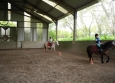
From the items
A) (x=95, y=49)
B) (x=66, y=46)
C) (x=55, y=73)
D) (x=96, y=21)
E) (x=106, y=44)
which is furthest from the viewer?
(x=96, y=21)

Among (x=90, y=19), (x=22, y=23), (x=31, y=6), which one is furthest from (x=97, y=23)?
(x=22, y=23)

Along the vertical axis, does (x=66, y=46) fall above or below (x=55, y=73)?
above

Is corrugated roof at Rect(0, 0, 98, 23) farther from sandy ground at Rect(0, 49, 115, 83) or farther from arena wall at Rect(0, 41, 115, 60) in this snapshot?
sandy ground at Rect(0, 49, 115, 83)

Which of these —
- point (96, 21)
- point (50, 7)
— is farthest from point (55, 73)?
point (96, 21)

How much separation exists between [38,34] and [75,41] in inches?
435

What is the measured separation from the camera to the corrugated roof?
14.4m

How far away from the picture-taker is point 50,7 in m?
18.6

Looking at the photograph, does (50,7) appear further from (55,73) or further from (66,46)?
(55,73)

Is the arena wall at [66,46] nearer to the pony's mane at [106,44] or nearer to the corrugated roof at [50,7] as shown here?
the pony's mane at [106,44]

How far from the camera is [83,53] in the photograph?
12844mm

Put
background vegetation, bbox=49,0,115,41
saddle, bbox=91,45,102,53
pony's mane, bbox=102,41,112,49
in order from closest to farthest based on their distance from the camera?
pony's mane, bbox=102,41,112,49
saddle, bbox=91,45,102,53
background vegetation, bbox=49,0,115,41

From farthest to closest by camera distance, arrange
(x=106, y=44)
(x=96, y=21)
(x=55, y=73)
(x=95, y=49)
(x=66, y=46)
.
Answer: (x=96, y=21) < (x=66, y=46) < (x=95, y=49) < (x=106, y=44) < (x=55, y=73)

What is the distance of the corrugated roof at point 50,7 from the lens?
1443cm

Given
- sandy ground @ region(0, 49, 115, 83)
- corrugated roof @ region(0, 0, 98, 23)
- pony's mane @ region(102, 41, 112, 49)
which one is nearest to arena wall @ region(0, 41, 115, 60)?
pony's mane @ region(102, 41, 112, 49)
